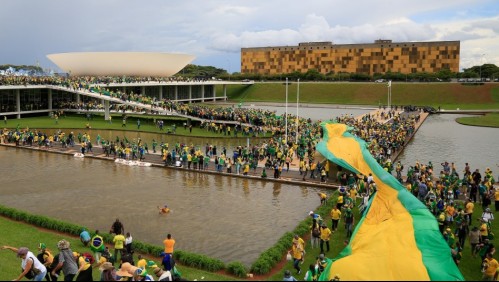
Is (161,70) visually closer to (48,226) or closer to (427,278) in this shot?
(48,226)

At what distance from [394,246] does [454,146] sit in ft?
80.6

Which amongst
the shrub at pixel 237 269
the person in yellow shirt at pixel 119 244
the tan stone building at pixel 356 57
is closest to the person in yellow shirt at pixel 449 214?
the shrub at pixel 237 269

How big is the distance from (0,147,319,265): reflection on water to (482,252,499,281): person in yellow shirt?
222 inches

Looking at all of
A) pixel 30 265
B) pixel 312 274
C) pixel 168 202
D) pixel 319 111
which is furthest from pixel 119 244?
pixel 319 111

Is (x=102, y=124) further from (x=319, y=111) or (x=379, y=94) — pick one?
(x=379, y=94)

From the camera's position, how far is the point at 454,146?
31297mm

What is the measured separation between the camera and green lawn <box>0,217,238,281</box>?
1062cm

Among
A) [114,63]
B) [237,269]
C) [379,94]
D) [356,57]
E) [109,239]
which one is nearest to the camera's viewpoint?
[237,269]

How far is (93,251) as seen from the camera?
12.0m

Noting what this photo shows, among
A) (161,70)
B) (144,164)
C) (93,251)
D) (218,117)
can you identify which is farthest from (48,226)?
(161,70)

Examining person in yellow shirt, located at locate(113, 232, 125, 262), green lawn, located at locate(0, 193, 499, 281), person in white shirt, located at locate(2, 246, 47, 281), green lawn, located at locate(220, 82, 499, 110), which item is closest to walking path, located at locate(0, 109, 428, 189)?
green lawn, located at locate(0, 193, 499, 281)

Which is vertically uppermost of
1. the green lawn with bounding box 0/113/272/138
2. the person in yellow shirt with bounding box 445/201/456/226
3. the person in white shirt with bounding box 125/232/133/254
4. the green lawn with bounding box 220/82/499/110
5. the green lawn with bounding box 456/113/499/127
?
the green lawn with bounding box 220/82/499/110

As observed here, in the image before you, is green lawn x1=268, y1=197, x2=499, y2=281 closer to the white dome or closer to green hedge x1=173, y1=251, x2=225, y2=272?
green hedge x1=173, y1=251, x2=225, y2=272

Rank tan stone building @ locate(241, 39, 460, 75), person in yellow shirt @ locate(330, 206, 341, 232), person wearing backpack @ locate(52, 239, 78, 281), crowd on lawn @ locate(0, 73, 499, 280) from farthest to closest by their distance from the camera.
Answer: tan stone building @ locate(241, 39, 460, 75) < person in yellow shirt @ locate(330, 206, 341, 232) < crowd on lawn @ locate(0, 73, 499, 280) < person wearing backpack @ locate(52, 239, 78, 281)
